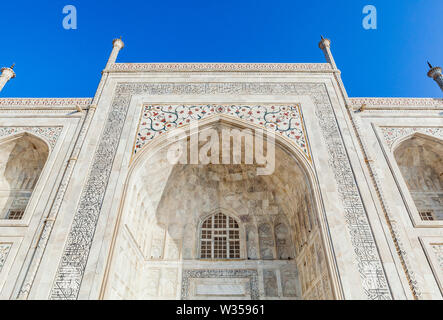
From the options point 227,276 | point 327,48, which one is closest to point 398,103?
point 327,48

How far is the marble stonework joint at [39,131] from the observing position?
21.5 ft

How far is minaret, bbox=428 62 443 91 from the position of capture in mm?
7671

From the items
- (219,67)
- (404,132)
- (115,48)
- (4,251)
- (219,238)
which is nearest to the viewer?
(4,251)

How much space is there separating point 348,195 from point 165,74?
539cm

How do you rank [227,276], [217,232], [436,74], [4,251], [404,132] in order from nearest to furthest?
1. [4,251]
2. [404,132]
3. [227,276]
4. [217,232]
5. [436,74]

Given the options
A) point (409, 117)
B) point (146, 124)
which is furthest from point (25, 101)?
point (409, 117)

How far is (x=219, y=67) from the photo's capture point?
7.94 m

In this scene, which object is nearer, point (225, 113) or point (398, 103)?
point (225, 113)

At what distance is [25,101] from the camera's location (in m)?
7.25

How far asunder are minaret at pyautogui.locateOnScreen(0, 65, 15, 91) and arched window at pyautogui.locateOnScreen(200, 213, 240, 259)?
649cm

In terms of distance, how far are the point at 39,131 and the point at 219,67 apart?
4.68 m

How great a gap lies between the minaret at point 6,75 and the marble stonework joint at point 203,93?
10.2 ft

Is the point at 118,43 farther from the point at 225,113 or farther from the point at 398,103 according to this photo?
the point at 398,103

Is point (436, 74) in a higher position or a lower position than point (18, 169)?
higher
